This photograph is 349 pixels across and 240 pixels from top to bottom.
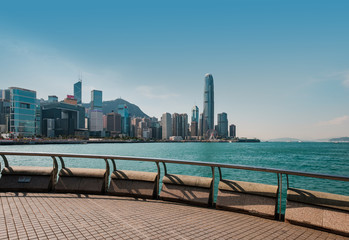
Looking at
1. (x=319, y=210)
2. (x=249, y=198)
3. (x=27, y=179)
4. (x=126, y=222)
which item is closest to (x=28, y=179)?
(x=27, y=179)

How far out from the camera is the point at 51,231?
4062 mm

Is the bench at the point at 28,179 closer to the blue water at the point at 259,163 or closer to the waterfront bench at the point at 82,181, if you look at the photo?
the waterfront bench at the point at 82,181

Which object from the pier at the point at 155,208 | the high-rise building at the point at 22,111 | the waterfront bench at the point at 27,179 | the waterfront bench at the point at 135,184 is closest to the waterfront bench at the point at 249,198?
the pier at the point at 155,208

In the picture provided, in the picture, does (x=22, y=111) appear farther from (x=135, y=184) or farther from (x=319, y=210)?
(x=319, y=210)

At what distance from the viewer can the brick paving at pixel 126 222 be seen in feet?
13.3

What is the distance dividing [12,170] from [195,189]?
5584mm

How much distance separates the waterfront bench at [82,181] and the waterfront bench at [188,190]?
187 cm

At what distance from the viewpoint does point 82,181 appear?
6734 mm

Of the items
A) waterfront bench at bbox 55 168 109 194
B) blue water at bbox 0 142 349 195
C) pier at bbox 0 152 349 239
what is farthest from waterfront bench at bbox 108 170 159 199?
blue water at bbox 0 142 349 195

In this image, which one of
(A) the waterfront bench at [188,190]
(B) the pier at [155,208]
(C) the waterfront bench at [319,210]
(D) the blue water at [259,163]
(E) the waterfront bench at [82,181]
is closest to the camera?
(B) the pier at [155,208]

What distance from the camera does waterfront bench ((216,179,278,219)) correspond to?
16.8 feet

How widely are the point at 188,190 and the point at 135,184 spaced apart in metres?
1.55

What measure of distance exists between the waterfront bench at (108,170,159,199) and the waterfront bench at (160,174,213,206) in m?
0.33

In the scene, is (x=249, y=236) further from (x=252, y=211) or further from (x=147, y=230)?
(x=147, y=230)
